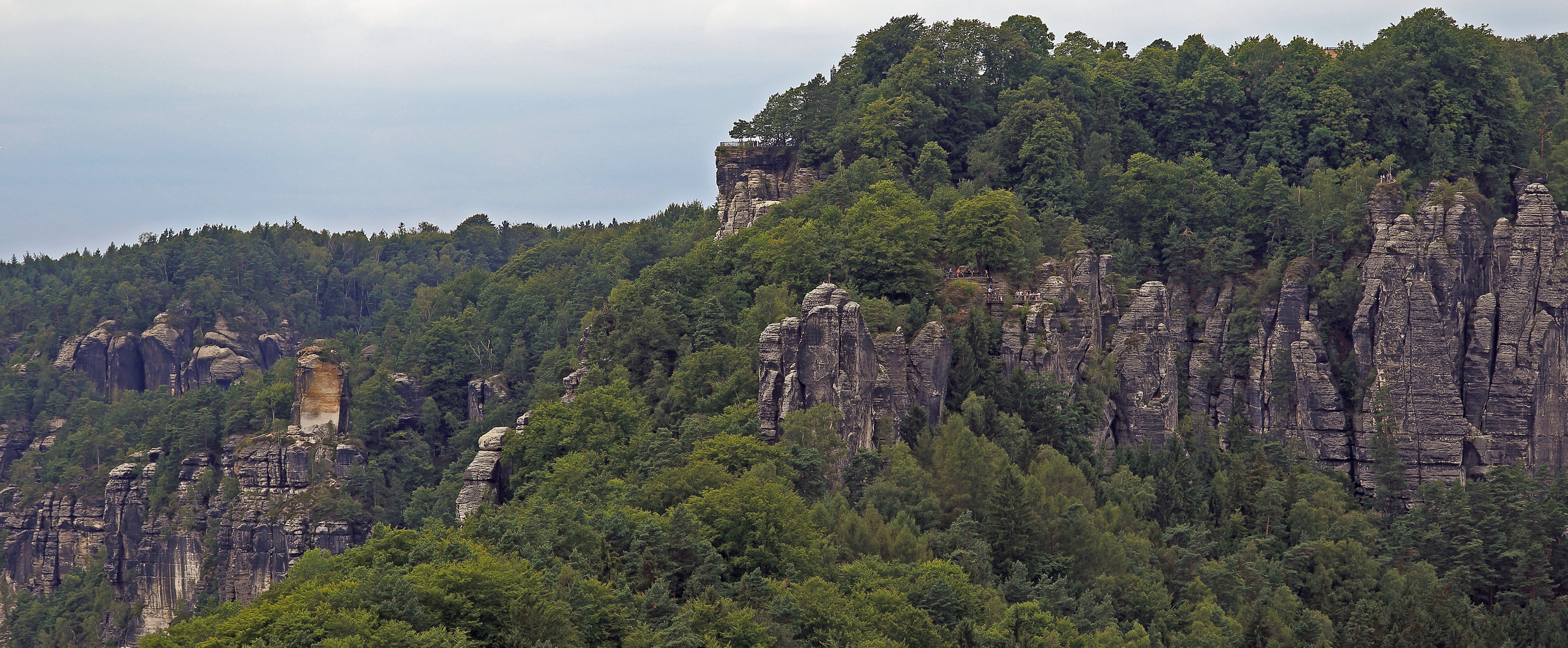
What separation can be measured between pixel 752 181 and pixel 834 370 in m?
38.0

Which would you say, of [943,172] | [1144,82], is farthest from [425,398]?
[1144,82]

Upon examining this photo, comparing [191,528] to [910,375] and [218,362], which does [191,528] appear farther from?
[218,362]

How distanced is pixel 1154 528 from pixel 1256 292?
85.6 ft

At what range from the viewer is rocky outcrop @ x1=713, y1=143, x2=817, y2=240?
384ft

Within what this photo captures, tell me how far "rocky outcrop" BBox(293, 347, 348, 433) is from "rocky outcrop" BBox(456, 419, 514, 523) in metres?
34.2

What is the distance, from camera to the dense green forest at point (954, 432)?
68.4m

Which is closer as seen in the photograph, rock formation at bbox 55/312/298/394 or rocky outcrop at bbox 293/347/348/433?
rocky outcrop at bbox 293/347/348/433

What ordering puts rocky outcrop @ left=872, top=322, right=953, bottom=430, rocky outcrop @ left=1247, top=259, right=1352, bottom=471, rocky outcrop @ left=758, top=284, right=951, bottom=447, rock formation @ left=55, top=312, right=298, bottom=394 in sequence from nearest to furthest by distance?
rocky outcrop @ left=758, top=284, right=951, bottom=447, rocky outcrop @ left=872, top=322, right=953, bottom=430, rocky outcrop @ left=1247, top=259, right=1352, bottom=471, rock formation @ left=55, top=312, right=298, bottom=394

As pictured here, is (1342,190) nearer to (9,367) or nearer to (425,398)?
(425,398)

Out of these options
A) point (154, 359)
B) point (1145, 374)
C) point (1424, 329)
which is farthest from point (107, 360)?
point (1424, 329)

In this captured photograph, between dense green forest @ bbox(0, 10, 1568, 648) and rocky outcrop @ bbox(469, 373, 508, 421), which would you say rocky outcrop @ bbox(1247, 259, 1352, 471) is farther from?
rocky outcrop @ bbox(469, 373, 508, 421)

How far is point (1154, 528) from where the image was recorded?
86.6m

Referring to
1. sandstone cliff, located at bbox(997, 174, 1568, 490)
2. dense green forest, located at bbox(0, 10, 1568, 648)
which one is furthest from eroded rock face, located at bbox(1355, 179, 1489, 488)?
dense green forest, located at bbox(0, 10, 1568, 648)

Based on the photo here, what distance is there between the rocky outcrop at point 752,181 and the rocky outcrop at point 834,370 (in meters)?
29.8
